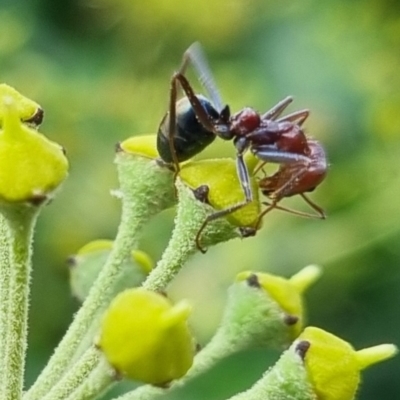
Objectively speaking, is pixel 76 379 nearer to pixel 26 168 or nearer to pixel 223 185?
pixel 26 168

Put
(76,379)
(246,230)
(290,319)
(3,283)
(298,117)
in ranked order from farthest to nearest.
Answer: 1. (298,117)
2. (290,319)
3. (246,230)
4. (3,283)
5. (76,379)

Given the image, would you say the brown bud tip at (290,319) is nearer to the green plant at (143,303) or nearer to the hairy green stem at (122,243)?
the green plant at (143,303)

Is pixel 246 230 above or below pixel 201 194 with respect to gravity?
below

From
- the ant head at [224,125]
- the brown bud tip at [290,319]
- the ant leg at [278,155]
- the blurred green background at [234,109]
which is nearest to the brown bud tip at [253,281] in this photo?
the brown bud tip at [290,319]

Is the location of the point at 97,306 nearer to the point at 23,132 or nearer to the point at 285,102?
the point at 23,132

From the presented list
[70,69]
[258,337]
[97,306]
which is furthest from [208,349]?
[70,69]

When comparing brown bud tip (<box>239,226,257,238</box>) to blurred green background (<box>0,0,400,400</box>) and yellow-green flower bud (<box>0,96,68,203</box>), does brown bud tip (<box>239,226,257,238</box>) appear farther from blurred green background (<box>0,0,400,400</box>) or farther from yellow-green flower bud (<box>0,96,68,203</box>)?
blurred green background (<box>0,0,400,400</box>)

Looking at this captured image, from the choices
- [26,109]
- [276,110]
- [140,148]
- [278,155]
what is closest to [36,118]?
[26,109]

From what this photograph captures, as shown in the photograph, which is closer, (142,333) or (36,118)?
(142,333)
